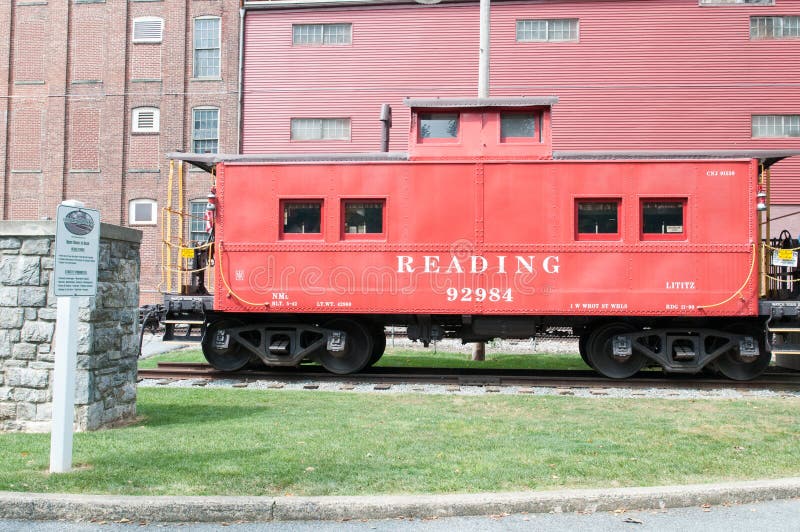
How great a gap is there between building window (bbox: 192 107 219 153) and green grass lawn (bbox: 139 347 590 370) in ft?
35.4

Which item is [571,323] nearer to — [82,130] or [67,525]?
[67,525]

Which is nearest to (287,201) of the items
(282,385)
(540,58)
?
(282,385)

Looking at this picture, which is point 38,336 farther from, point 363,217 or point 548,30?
point 548,30

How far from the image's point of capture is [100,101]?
24.6 metres

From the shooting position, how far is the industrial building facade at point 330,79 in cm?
2127

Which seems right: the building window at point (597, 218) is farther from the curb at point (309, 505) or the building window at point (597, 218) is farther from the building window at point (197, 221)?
the building window at point (197, 221)

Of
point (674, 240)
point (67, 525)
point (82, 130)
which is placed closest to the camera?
point (67, 525)

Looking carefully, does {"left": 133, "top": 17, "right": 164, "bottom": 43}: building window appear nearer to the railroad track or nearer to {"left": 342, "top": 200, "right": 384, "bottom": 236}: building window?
the railroad track

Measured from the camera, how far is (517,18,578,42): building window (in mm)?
21828

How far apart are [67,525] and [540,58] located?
2045cm

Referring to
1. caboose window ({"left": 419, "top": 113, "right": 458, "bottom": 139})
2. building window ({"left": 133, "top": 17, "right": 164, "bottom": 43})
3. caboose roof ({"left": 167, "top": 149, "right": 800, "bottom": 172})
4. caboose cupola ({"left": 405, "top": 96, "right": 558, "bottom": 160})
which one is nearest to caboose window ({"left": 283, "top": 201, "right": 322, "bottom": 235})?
caboose roof ({"left": 167, "top": 149, "right": 800, "bottom": 172})

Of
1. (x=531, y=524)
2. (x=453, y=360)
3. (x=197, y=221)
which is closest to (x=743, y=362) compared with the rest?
(x=453, y=360)

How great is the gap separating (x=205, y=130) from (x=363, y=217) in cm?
1548

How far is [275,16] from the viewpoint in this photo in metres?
22.9
